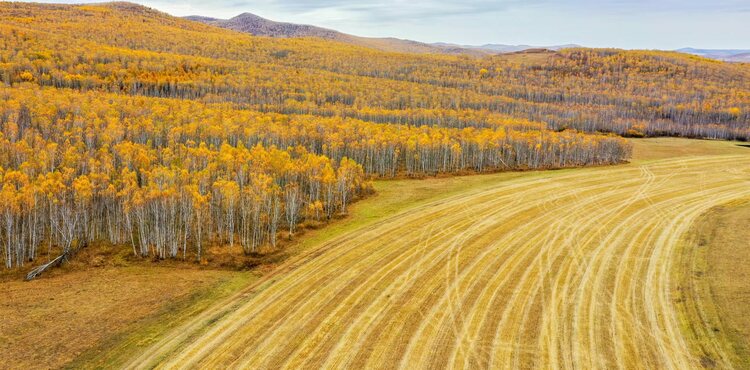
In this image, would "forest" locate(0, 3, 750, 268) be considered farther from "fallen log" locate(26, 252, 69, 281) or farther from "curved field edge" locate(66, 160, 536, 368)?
"curved field edge" locate(66, 160, 536, 368)

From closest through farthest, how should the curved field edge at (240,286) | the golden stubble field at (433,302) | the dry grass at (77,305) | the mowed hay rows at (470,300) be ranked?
the mowed hay rows at (470,300) < the golden stubble field at (433,302) < the curved field edge at (240,286) < the dry grass at (77,305)

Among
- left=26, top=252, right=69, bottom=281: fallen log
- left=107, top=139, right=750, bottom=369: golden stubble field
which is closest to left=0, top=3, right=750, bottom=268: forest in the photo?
left=26, top=252, right=69, bottom=281: fallen log

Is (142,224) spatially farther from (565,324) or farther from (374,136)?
(374,136)

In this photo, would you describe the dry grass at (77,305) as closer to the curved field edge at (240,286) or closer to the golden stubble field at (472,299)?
the curved field edge at (240,286)

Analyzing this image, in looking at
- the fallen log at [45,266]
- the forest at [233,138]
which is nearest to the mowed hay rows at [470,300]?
the forest at [233,138]

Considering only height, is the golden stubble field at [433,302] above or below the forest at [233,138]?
below

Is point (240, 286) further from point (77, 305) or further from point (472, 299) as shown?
point (472, 299)

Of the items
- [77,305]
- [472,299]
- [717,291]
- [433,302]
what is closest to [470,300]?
[472,299]

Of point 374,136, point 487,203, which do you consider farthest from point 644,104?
point 487,203
